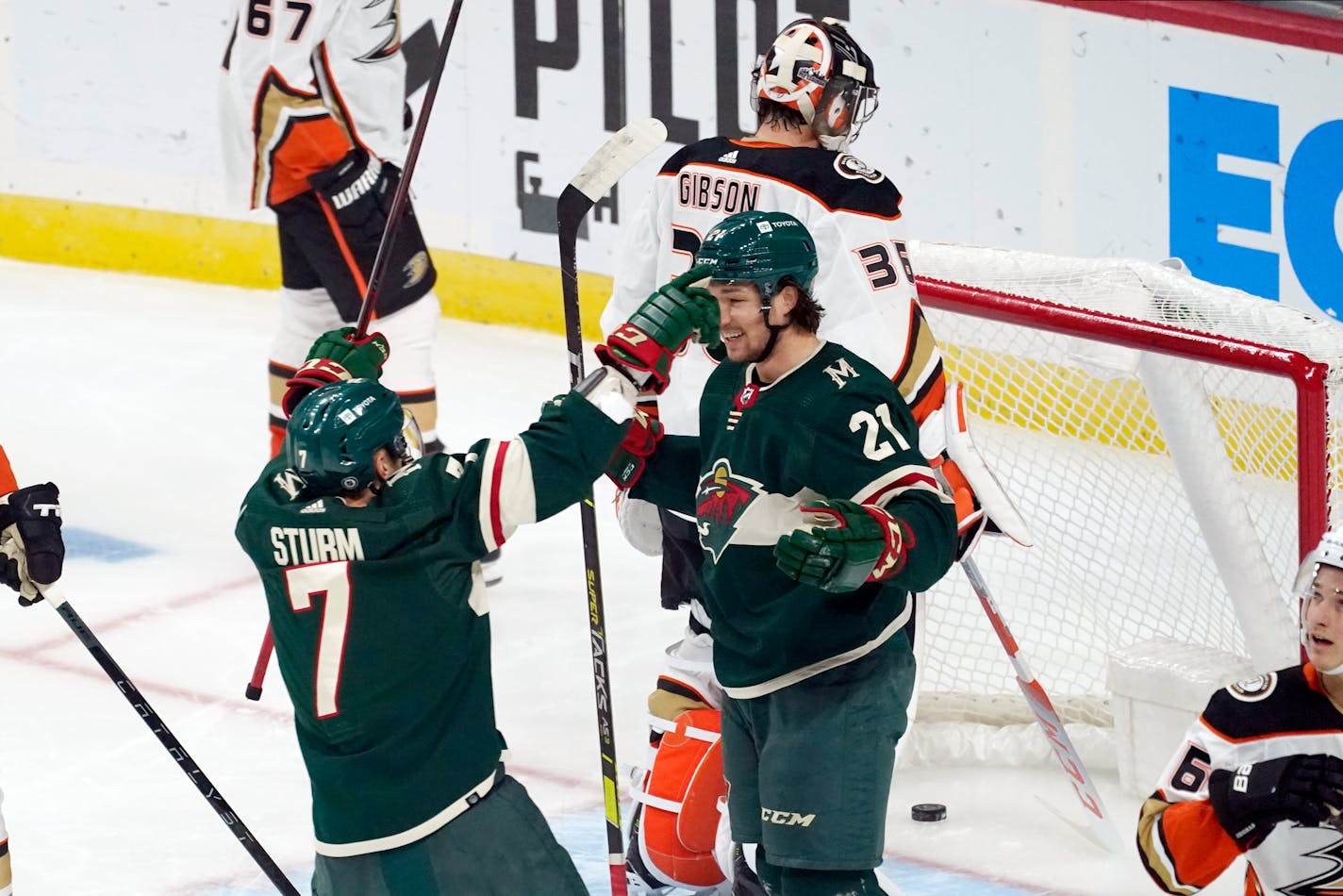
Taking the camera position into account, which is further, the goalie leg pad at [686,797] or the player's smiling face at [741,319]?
the goalie leg pad at [686,797]

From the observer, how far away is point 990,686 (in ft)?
13.9

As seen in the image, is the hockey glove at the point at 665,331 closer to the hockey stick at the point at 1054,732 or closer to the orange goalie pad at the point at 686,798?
the orange goalie pad at the point at 686,798

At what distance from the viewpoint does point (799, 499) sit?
259 centimetres

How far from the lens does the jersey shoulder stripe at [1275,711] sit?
7.29 ft

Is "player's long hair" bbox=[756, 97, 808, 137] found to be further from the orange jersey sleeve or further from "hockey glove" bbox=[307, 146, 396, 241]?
"hockey glove" bbox=[307, 146, 396, 241]

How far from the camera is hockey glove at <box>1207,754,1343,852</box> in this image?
6.88 ft

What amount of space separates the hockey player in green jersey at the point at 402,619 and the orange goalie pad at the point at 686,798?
639mm

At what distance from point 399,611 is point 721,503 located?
43cm

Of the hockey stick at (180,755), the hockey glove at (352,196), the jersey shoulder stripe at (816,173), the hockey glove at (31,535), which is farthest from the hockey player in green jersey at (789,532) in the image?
the hockey glove at (352,196)

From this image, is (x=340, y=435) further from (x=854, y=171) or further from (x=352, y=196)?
(x=352, y=196)

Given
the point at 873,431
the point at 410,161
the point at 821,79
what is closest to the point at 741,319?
the point at 873,431

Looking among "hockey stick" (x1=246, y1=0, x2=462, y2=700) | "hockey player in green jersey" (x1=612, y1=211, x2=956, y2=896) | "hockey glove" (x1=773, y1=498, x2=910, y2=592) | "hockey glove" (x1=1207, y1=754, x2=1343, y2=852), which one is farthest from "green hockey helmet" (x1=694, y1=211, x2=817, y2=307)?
"hockey stick" (x1=246, y1=0, x2=462, y2=700)

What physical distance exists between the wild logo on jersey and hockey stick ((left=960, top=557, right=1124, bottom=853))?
94cm

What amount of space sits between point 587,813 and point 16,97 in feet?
14.5
